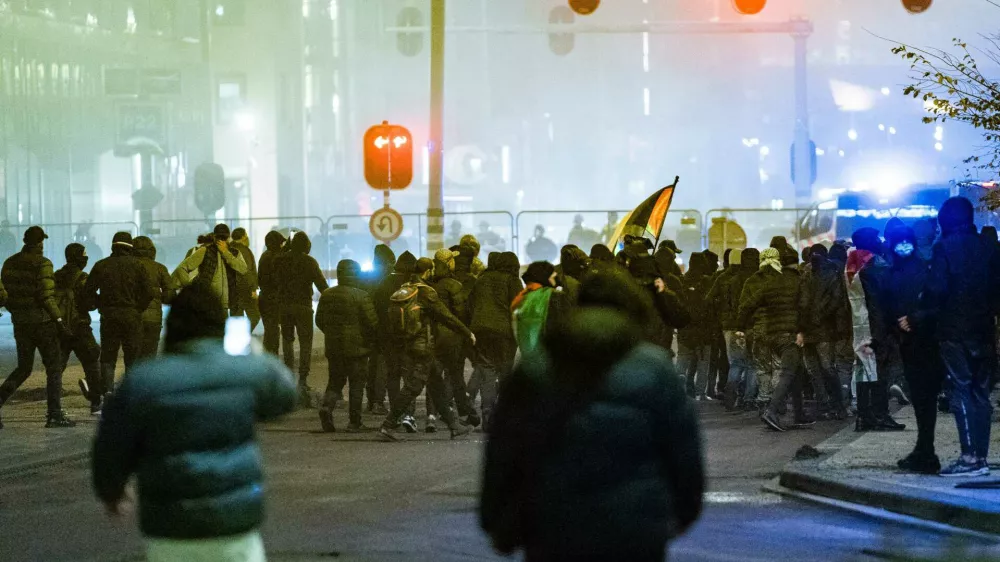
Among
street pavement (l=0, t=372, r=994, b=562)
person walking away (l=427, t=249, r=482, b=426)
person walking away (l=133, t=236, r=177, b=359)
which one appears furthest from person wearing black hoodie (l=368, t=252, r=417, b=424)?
person walking away (l=133, t=236, r=177, b=359)

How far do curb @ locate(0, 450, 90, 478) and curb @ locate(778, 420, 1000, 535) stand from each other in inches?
224

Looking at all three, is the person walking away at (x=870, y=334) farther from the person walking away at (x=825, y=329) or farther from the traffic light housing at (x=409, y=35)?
the traffic light housing at (x=409, y=35)

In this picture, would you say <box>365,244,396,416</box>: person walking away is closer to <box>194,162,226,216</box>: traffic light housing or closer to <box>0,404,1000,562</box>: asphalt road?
<box>0,404,1000,562</box>: asphalt road

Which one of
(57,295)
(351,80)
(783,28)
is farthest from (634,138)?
(57,295)

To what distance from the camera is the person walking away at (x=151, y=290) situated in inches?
558

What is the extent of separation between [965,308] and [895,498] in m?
1.31

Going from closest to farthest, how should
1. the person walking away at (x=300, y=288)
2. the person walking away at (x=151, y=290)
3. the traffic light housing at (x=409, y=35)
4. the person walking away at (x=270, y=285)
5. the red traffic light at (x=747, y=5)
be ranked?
the person walking away at (x=151, y=290), the person walking away at (x=300, y=288), the person walking away at (x=270, y=285), the red traffic light at (x=747, y=5), the traffic light housing at (x=409, y=35)

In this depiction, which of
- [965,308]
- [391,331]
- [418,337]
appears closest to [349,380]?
[391,331]

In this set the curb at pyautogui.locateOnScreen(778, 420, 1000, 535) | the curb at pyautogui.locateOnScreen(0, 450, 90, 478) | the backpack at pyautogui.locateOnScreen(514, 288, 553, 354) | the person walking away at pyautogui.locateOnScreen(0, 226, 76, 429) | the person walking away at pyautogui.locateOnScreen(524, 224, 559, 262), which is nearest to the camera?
the curb at pyautogui.locateOnScreen(778, 420, 1000, 535)

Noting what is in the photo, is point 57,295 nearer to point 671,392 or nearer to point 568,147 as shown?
point 671,392

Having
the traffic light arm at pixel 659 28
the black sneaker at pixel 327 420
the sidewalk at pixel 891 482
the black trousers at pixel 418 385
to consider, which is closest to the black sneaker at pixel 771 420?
the sidewalk at pixel 891 482

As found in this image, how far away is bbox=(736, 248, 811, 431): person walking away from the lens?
526 inches

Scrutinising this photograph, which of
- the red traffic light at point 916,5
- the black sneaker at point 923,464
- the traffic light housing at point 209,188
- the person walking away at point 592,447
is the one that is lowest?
the black sneaker at point 923,464

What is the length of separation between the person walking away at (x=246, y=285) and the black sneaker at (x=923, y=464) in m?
8.07
